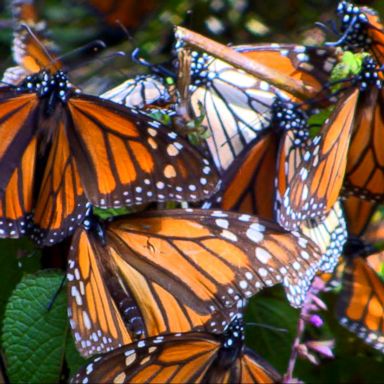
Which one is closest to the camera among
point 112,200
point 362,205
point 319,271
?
point 112,200

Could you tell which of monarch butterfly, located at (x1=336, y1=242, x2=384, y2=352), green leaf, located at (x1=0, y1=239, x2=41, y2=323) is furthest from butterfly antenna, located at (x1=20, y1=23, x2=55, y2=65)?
monarch butterfly, located at (x1=336, y1=242, x2=384, y2=352)

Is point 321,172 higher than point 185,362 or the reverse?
higher

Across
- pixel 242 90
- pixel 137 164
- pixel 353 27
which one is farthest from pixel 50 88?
pixel 353 27

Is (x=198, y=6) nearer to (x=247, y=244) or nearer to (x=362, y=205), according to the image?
(x=362, y=205)

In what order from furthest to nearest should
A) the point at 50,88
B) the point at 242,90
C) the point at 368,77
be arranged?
the point at 242,90 → the point at 368,77 → the point at 50,88

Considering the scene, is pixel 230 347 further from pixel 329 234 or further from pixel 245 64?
pixel 245 64

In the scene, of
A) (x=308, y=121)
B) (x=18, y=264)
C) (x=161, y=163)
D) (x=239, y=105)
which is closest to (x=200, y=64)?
(x=239, y=105)

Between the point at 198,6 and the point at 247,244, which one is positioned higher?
the point at 198,6
